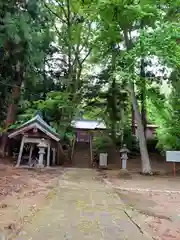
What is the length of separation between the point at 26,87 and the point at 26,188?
10.7m

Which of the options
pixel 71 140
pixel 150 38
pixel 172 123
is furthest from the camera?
pixel 71 140

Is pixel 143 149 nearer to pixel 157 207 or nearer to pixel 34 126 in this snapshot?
pixel 34 126

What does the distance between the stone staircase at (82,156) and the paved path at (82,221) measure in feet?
35.2

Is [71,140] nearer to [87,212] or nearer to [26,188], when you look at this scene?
[26,188]

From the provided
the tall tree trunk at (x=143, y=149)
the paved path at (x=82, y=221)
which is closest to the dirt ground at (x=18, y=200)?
the paved path at (x=82, y=221)

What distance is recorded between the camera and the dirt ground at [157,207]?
508 cm

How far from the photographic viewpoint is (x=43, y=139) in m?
15.3

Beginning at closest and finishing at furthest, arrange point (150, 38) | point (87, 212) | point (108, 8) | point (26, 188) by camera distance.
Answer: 1. point (87, 212)
2. point (26, 188)
3. point (150, 38)
4. point (108, 8)

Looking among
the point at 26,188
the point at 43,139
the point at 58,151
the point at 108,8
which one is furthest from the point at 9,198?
the point at 58,151

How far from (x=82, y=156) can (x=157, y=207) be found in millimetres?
13722

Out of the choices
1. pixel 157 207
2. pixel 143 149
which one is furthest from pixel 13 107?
pixel 157 207

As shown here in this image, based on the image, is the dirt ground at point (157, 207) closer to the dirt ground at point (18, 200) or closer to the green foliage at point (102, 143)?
the dirt ground at point (18, 200)

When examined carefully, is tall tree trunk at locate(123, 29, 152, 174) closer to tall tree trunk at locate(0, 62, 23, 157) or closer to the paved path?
tall tree trunk at locate(0, 62, 23, 157)

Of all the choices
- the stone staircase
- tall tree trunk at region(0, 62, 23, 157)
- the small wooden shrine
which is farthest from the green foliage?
tall tree trunk at region(0, 62, 23, 157)
